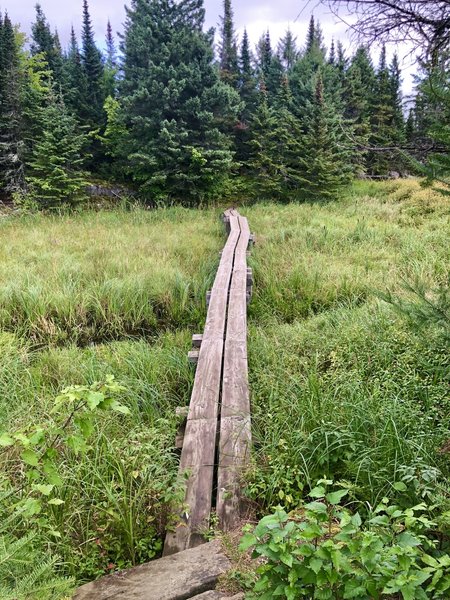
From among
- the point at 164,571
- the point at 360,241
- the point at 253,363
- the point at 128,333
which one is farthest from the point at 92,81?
the point at 164,571

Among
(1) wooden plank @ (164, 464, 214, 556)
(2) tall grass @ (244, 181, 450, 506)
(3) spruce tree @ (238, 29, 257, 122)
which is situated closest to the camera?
(1) wooden plank @ (164, 464, 214, 556)

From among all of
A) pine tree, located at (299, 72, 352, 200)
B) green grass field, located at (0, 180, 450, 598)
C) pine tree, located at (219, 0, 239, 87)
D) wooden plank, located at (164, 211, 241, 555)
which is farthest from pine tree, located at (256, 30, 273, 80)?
wooden plank, located at (164, 211, 241, 555)

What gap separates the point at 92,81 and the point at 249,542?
26.5 meters

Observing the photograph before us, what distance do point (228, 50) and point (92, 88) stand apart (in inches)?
430

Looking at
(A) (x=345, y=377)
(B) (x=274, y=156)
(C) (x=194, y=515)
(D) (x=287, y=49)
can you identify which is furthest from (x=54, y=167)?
(D) (x=287, y=49)

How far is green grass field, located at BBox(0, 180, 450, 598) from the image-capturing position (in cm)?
222

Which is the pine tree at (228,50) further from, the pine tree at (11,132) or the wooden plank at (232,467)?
the wooden plank at (232,467)

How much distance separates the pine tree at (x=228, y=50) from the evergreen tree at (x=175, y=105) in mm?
6926

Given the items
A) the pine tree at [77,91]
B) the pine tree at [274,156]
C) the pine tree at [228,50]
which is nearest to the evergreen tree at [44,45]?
the pine tree at [77,91]

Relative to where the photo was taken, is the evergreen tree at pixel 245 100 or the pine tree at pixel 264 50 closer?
the evergreen tree at pixel 245 100

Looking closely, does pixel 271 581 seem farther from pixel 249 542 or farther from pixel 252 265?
pixel 252 265

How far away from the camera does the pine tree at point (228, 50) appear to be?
23875 millimetres

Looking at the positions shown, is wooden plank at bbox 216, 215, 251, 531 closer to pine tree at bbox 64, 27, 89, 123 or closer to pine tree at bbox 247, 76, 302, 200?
pine tree at bbox 247, 76, 302, 200

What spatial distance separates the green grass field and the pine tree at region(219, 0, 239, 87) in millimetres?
19533
